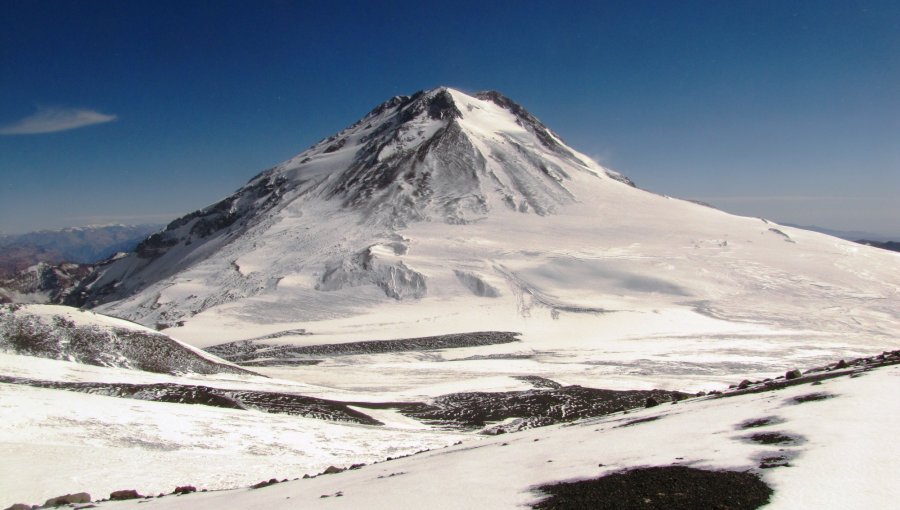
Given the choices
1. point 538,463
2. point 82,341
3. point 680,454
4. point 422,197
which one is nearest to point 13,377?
point 82,341

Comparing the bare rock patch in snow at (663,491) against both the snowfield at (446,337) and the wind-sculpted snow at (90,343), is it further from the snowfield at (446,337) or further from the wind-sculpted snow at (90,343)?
the wind-sculpted snow at (90,343)

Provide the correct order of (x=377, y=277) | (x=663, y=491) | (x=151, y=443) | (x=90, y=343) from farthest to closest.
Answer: (x=377, y=277)
(x=90, y=343)
(x=151, y=443)
(x=663, y=491)

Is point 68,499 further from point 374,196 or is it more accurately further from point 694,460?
point 374,196

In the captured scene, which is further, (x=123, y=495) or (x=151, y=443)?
(x=151, y=443)

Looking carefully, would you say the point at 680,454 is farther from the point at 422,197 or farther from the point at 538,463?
the point at 422,197

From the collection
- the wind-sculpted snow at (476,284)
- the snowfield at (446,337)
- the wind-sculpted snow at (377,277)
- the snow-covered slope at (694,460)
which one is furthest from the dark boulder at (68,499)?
the wind-sculpted snow at (476,284)

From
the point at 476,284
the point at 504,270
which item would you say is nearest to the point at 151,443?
the point at 476,284
